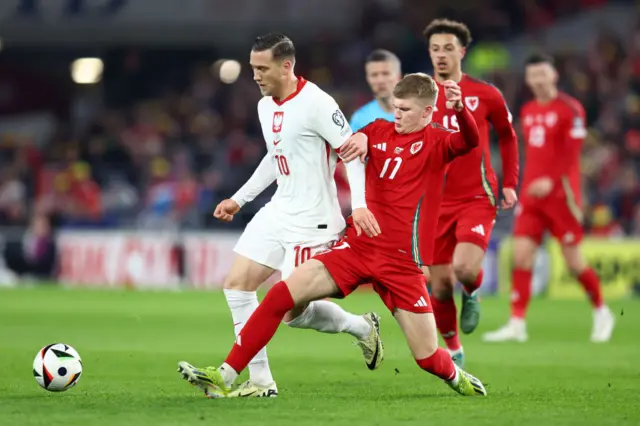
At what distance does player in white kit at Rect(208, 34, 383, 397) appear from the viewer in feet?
24.3

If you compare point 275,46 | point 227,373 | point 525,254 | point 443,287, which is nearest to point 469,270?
point 443,287

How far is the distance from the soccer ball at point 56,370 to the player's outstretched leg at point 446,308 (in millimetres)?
2848

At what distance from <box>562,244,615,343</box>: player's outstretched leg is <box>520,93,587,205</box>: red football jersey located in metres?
0.55

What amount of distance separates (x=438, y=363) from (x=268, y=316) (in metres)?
1.01

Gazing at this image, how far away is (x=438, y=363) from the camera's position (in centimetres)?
714

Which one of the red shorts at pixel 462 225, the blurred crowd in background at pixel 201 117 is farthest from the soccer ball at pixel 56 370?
the blurred crowd in background at pixel 201 117

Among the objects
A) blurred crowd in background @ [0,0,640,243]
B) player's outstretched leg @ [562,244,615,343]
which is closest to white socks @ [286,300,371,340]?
player's outstretched leg @ [562,244,615,343]

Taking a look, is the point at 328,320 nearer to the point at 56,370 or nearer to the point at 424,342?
the point at 424,342

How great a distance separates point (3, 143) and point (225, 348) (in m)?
16.3

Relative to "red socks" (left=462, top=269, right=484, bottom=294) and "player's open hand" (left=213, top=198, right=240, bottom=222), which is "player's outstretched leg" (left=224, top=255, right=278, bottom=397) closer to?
"player's open hand" (left=213, top=198, right=240, bottom=222)

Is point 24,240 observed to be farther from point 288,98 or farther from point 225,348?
point 288,98

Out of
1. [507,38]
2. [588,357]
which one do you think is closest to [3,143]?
[507,38]

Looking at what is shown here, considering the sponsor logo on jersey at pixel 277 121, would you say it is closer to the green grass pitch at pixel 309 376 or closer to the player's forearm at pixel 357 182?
the player's forearm at pixel 357 182

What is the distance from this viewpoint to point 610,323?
1204cm
